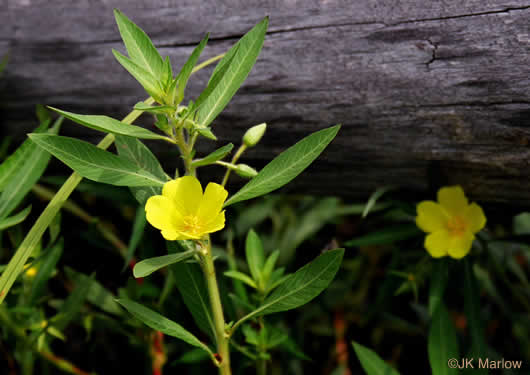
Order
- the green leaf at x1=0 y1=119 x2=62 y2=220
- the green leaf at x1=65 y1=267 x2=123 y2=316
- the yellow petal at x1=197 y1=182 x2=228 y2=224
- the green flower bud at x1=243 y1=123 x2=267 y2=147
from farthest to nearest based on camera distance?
the green leaf at x1=65 y1=267 x2=123 y2=316 < the green leaf at x1=0 y1=119 x2=62 y2=220 < the green flower bud at x1=243 y1=123 x2=267 y2=147 < the yellow petal at x1=197 y1=182 x2=228 y2=224

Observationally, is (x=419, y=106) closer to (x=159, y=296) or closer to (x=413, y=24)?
(x=413, y=24)

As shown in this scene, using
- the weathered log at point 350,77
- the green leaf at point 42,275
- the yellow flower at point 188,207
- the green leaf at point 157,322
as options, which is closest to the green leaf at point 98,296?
the green leaf at point 42,275

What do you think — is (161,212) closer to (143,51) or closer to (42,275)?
(143,51)

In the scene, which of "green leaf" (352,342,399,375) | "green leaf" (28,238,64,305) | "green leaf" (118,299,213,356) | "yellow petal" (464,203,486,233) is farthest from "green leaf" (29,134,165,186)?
"yellow petal" (464,203,486,233)

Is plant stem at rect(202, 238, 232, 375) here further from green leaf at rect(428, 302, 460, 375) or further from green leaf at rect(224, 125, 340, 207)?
green leaf at rect(428, 302, 460, 375)

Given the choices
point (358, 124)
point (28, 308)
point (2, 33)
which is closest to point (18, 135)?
point (2, 33)
